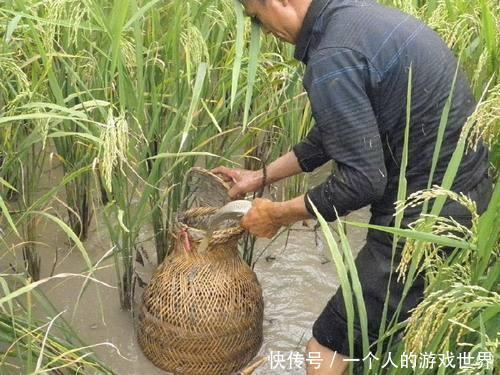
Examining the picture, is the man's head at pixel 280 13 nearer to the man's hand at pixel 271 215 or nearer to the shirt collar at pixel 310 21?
the shirt collar at pixel 310 21

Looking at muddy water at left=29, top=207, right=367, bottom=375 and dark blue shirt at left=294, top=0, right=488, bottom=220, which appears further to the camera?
muddy water at left=29, top=207, right=367, bottom=375

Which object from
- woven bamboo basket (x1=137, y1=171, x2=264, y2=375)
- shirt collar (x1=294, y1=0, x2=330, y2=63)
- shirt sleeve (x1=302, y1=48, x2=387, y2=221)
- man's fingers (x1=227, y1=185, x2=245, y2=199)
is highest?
shirt collar (x1=294, y1=0, x2=330, y2=63)

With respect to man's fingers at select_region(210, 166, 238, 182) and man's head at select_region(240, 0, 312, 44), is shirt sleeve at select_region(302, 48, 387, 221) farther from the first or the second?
man's fingers at select_region(210, 166, 238, 182)

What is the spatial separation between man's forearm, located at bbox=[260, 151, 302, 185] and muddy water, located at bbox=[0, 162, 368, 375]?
0.36m

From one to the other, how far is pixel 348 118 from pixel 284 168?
0.53 m

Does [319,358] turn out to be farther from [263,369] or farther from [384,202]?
[384,202]

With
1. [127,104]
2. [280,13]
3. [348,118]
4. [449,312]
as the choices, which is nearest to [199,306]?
[127,104]

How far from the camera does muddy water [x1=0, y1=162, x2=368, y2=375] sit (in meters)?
2.18

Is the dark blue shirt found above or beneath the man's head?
beneath

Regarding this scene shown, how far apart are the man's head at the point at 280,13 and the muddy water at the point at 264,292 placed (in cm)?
82

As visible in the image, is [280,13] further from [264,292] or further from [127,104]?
[264,292]

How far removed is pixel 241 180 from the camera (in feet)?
6.87

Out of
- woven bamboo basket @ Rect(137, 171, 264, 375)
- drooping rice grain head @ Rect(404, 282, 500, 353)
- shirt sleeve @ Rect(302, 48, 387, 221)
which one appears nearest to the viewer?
drooping rice grain head @ Rect(404, 282, 500, 353)

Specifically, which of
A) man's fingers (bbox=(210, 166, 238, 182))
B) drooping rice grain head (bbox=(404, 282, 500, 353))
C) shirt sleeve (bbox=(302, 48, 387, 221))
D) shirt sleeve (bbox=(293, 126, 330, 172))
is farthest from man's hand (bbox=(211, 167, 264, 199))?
drooping rice grain head (bbox=(404, 282, 500, 353))
